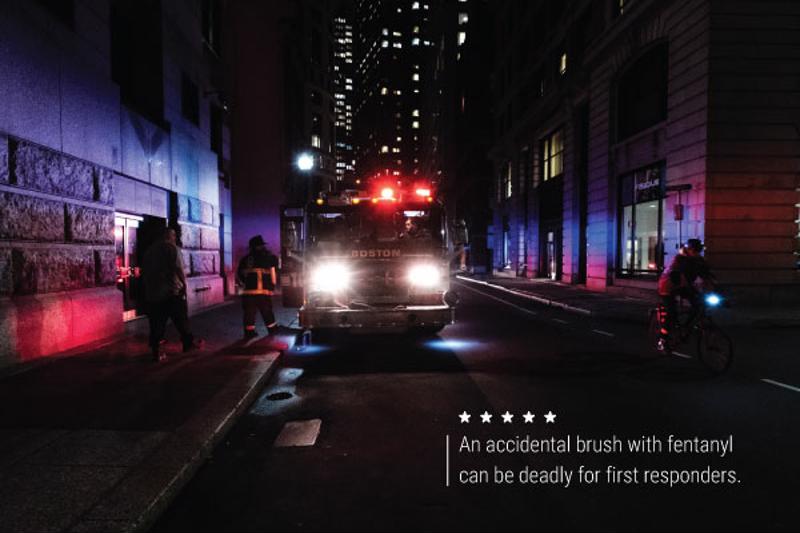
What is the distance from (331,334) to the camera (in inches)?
477

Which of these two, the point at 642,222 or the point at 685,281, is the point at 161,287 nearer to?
the point at 685,281

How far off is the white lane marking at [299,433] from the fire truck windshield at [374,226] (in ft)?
17.6

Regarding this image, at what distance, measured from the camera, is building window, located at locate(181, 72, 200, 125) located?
50.2ft

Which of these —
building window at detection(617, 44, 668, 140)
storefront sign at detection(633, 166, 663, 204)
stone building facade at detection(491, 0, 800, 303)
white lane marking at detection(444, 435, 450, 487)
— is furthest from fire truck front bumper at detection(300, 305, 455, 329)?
building window at detection(617, 44, 668, 140)

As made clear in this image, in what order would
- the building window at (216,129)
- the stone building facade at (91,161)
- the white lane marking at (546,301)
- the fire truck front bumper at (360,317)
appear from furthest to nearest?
the building window at (216,129) → the white lane marking at (546,301) → the fire truck front bumper at (360,317) → the stone building facade at (91,161)

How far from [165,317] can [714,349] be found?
840cm

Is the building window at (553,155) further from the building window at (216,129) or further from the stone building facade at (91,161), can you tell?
the stone building facade at (91,161)

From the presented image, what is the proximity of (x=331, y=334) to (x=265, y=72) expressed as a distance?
2394cm

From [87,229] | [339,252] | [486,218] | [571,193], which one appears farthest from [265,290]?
[486,218]

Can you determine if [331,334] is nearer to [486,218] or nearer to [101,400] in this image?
[101,400]

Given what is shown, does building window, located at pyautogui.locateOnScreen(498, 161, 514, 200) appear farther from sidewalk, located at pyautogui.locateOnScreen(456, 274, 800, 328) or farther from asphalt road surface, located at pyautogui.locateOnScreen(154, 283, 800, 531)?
asphalt road surface, located at pyautogui.locateOnScreen(154, 283, 800, 531)

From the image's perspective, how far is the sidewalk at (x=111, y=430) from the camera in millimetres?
3473

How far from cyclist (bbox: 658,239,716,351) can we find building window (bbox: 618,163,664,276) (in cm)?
1139

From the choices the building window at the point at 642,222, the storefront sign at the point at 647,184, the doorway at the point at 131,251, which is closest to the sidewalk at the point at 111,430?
the doorway at the point at 131,251
